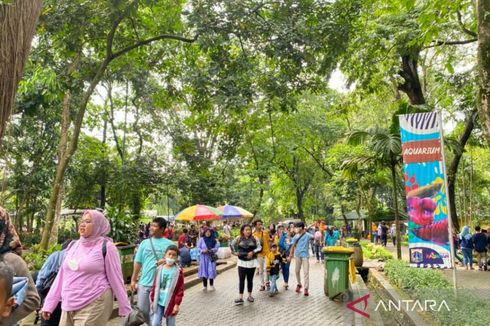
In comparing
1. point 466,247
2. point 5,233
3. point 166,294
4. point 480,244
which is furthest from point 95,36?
point 466,247

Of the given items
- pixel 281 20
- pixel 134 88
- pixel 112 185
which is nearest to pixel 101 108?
pixel 134 88

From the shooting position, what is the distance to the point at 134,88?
23250 millimetres

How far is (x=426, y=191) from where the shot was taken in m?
7.85

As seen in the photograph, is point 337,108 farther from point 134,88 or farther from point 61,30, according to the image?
point 134,88

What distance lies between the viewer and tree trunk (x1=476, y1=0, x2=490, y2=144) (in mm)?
4387

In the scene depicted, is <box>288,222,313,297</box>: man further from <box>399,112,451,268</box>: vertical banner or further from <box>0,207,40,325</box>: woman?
<box>0,207,40,325</box>: woman

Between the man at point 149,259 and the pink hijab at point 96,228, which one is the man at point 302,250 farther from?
the pink hijab at point 96,228

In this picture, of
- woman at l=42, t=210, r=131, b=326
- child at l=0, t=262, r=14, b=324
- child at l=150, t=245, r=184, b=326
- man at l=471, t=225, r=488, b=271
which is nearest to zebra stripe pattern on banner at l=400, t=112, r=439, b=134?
child at l=150, t=245, r=184, b=326

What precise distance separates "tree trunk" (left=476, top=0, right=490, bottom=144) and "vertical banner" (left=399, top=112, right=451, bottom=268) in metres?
3.30

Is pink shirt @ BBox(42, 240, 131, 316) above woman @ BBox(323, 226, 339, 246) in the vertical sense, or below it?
above

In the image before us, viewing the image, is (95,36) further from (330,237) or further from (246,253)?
(330,237)

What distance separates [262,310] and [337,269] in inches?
76.5

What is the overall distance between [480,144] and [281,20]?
13.2 m

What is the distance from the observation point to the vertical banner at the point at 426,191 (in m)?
7.73
